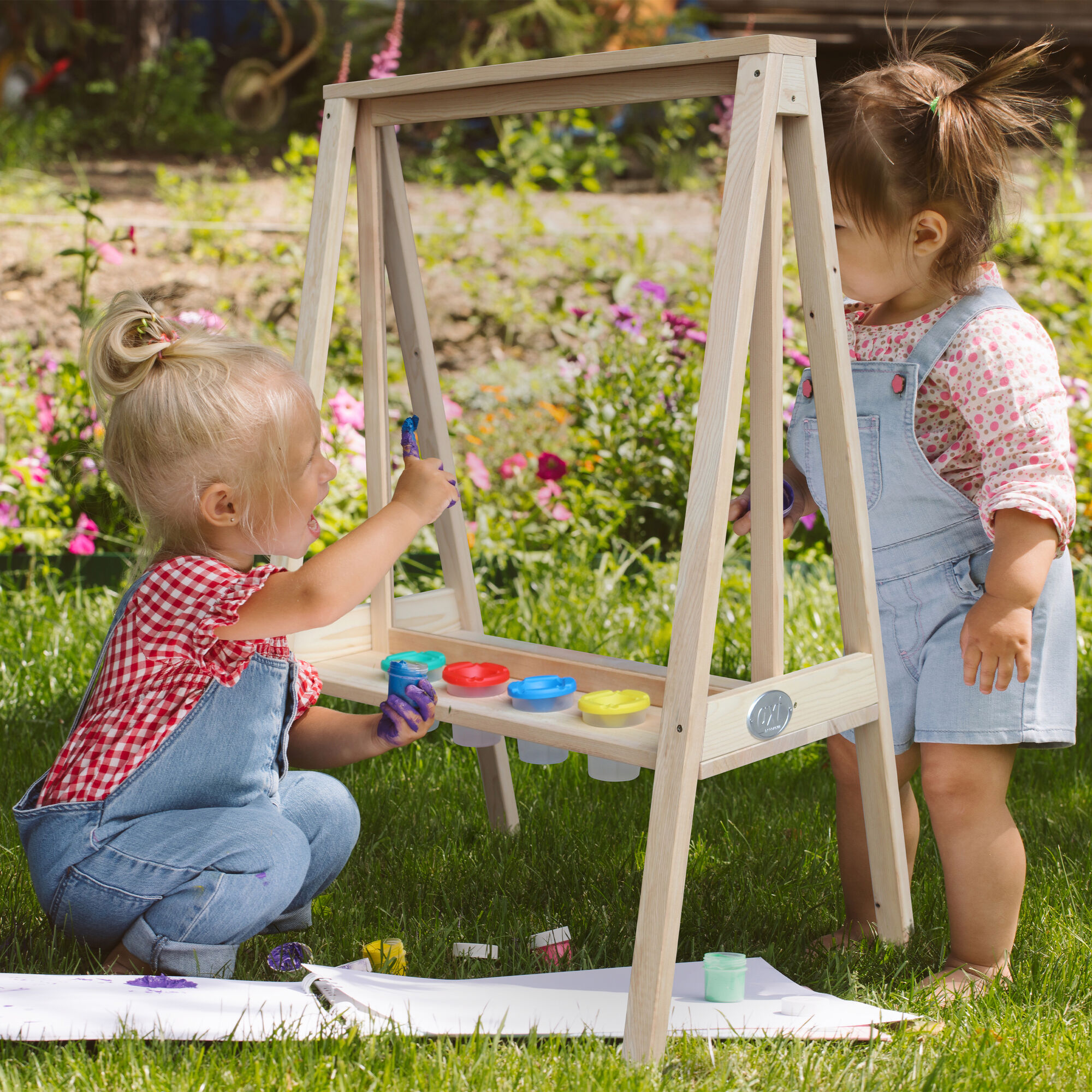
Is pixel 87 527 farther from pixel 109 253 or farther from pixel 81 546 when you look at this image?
pixel 109 253

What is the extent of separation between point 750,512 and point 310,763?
0.80 m

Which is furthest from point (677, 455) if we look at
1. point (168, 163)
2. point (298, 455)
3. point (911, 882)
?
point (168, 163)

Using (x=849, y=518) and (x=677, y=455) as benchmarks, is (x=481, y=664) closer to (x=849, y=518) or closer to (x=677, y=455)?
(x=849, y=518)

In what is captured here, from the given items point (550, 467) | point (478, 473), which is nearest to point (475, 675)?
→ point (550, 467)

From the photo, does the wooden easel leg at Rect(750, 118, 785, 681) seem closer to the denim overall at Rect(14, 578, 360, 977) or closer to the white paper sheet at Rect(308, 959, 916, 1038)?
the white paper sheet at Rect(308, 959, 916, 1038)

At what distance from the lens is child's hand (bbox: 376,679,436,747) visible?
65.8 inches

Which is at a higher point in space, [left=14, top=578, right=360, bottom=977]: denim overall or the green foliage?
the green foliage

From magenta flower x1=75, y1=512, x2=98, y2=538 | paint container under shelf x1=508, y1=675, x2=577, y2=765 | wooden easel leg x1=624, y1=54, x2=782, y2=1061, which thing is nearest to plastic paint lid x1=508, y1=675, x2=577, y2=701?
paint container under shelf x1=508, y1=675, x2=577, y2=765

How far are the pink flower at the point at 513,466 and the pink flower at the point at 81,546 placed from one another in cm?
116

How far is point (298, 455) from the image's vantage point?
5.70 ft

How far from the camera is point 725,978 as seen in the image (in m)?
1.67

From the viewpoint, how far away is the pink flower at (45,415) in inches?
138

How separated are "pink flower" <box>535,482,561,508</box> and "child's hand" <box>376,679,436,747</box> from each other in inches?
75.8

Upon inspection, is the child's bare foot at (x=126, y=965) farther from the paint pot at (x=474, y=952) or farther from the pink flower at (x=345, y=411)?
the pink flower at (x=345, y=411)
